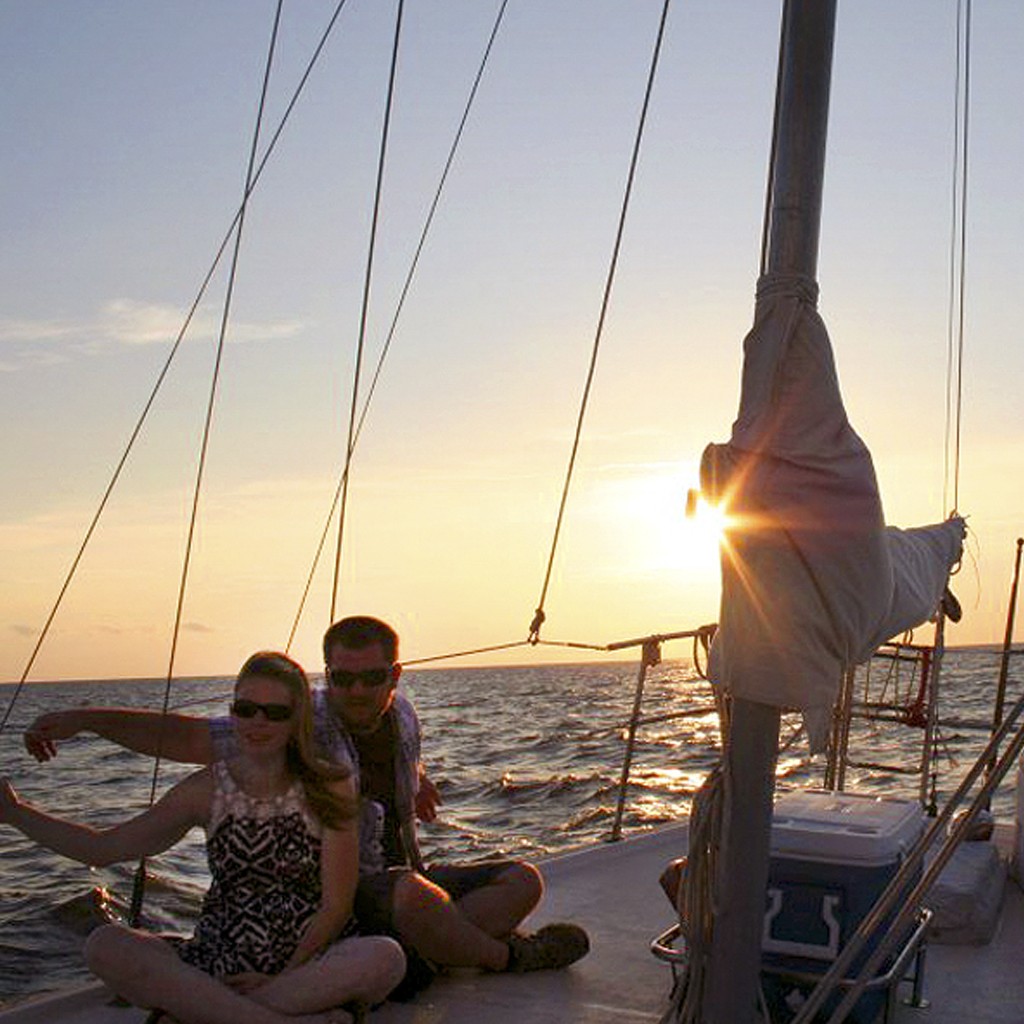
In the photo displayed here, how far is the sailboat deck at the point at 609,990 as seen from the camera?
4.29m

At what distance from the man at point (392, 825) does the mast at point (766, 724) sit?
139cm

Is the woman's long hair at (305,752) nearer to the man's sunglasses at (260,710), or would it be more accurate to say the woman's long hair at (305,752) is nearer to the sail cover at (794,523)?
the man's sunglasses at (260,710)

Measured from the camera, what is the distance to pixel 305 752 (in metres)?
3.93

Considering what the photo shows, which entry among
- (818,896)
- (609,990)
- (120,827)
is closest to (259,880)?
(120,827)

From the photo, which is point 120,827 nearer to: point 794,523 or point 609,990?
point 609,990

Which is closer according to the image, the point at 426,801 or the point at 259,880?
the point at 259,880

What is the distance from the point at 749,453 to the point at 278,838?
1689mm

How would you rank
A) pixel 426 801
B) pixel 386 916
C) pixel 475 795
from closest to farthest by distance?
pixel 386 916, pixel 426 801, pixel 475 795

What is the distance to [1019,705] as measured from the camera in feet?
11.6

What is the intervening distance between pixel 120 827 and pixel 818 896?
1.89 meters

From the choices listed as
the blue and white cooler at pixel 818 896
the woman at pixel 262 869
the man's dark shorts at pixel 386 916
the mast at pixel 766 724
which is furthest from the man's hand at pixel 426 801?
the mast at pixel 766 724

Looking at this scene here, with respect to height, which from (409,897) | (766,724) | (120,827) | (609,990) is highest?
(766,724)

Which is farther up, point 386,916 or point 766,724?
point 766,724

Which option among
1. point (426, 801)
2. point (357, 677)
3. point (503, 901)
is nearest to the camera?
point (357, 677)
